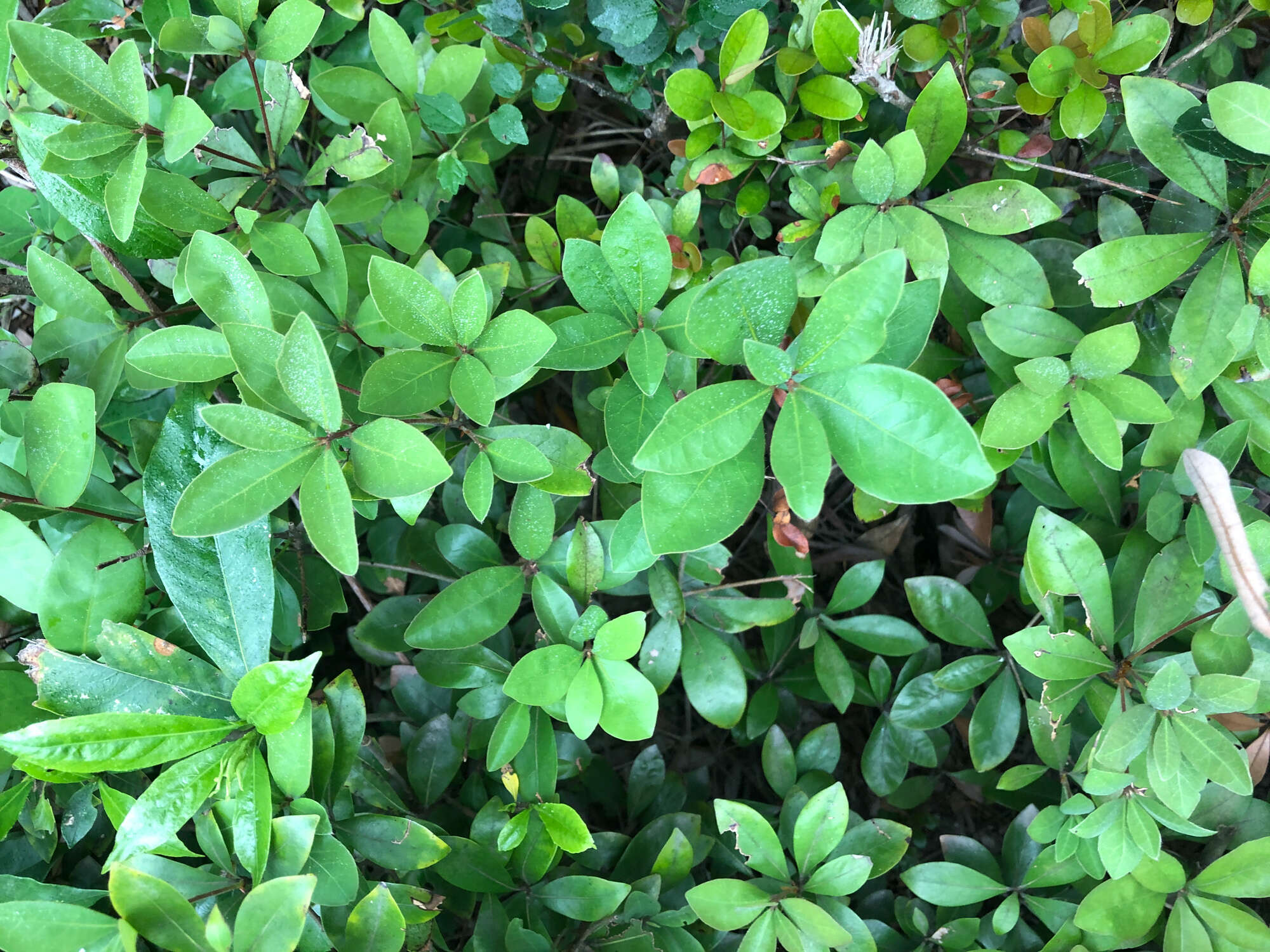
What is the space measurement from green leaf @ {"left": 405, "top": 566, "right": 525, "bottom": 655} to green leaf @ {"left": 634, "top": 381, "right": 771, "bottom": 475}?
47cm

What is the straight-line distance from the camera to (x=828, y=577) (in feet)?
6.06

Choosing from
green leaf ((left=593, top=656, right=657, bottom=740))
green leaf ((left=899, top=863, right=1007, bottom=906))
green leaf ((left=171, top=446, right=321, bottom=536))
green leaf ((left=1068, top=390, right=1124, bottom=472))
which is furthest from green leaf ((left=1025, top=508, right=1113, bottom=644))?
green leaf ((left=171, top=446, right=321, bottom=536))

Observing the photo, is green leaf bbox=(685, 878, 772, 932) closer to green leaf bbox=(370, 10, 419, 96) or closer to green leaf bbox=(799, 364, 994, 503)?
green leaf bbox=(799, 364, 994, 503)

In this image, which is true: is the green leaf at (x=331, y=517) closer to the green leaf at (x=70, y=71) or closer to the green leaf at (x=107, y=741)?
the green leaf at (x=107, y=741)

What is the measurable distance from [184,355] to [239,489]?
287 mm

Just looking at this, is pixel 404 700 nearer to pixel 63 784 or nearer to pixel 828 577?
pixel 63 784

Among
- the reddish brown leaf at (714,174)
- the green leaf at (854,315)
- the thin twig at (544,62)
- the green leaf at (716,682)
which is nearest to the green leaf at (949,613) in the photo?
the green leaf at (716,682)

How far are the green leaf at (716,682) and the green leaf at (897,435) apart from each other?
1.91ft

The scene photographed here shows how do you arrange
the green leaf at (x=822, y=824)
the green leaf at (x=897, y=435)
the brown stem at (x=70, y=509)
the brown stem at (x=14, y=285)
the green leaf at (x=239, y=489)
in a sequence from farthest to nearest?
the brown stem at (x=14, y=285) → the green leaf at (x=822, y=824) → the brown stem at (x=70, y=509) → the green leaf at (x=239, y=489) → the green leaf at (x=897, y=435)

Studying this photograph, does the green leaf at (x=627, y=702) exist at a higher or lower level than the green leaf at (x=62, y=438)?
lower

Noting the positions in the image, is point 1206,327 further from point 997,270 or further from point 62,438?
point 62,438

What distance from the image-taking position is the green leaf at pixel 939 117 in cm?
117

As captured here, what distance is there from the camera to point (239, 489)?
1003mm

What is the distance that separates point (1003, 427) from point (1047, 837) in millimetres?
679
